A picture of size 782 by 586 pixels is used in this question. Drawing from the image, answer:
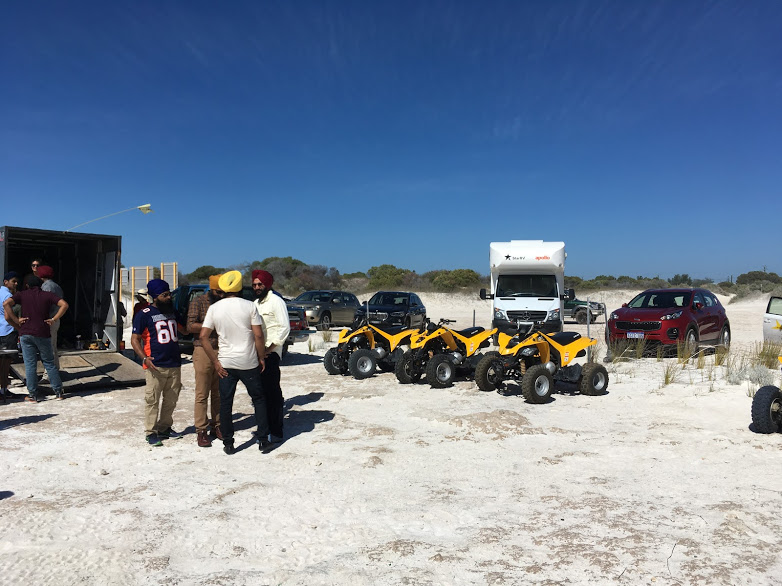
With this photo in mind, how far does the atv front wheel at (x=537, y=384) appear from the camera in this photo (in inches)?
328

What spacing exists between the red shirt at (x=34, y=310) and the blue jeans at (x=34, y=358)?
0.09 m

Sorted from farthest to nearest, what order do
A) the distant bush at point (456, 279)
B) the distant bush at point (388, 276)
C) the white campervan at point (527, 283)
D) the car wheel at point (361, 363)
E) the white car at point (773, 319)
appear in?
the distant bush at point (388, 276)
the distant bush at point (456, 279)
the white campervan at point (527, 283)
the white car at point (773, 319)
the car wheel at point (361, 363)

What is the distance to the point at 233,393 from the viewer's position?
19.5 ft

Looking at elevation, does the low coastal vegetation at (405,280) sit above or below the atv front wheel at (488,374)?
above

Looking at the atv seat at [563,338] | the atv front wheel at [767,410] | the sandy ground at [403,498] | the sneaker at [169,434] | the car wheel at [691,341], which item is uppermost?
the atv seat at [563,338]

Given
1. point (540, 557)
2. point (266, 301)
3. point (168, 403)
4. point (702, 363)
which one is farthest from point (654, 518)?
point (702, 363)

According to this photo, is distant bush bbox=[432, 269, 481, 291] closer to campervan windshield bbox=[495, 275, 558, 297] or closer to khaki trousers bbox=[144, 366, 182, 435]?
campervan windshield bbox=[495, 275, 558, 297]

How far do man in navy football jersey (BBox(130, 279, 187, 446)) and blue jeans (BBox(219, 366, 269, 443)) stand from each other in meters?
0.70

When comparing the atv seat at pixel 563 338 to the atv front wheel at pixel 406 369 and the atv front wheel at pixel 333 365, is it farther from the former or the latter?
the atv front wheel at pixel 333 365

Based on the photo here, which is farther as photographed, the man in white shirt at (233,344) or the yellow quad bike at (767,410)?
the yellow quad bike at (767,410)

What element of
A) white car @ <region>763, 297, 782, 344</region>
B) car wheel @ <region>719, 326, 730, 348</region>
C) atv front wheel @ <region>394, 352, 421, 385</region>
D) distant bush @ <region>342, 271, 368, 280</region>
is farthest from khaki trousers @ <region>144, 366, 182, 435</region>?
distant bush @ <region>342, 271, 368, 280</region>

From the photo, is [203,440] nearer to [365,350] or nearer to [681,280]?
[365,350]

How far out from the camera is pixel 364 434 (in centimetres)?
682

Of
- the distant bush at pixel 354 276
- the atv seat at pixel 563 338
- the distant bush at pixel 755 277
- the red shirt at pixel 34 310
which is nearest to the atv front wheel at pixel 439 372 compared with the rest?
the atv seat at pixel 563 338
